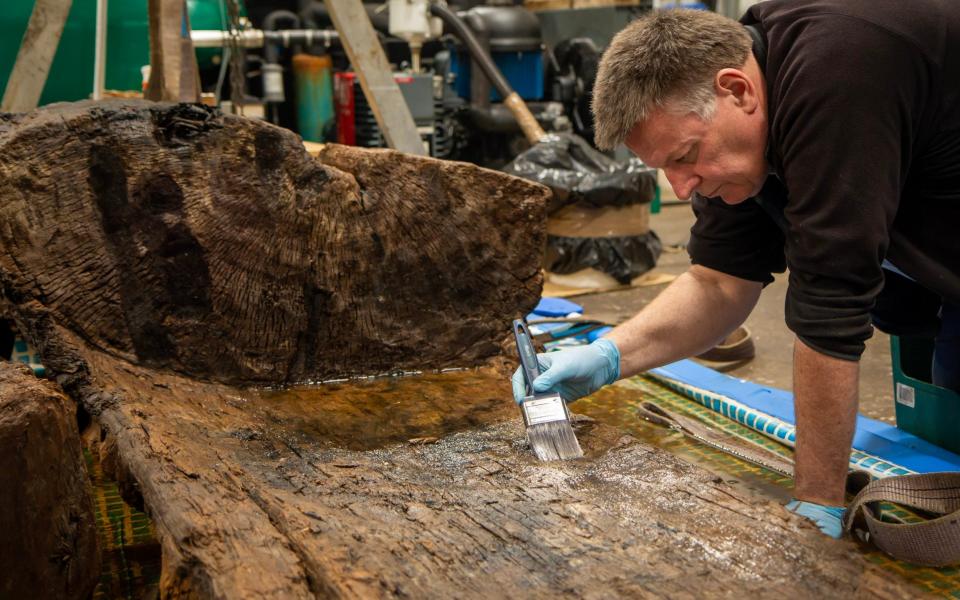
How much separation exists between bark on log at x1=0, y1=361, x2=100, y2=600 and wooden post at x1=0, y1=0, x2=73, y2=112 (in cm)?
197

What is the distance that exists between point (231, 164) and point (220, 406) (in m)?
0.53

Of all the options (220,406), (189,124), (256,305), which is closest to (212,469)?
(220,406)

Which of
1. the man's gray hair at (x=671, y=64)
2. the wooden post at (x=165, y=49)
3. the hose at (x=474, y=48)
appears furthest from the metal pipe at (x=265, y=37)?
the man's gray hair at (x=671, y=64)

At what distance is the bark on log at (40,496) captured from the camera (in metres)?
1.43

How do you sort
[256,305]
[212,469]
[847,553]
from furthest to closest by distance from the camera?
1. [256,305]
2. [212,469]
3. [847,553]

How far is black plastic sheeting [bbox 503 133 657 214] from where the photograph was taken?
434 centimetres

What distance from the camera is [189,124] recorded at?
2053mm

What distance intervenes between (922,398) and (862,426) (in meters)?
0.19

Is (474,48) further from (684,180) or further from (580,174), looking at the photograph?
(684,180)

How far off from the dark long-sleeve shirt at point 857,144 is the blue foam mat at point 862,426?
0.49 metres

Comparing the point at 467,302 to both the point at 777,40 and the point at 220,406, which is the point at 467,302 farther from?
the point at 777,40

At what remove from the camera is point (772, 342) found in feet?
12.3

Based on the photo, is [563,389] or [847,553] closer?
[847,553]

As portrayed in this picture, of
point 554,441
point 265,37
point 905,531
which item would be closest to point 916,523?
point 905,531
